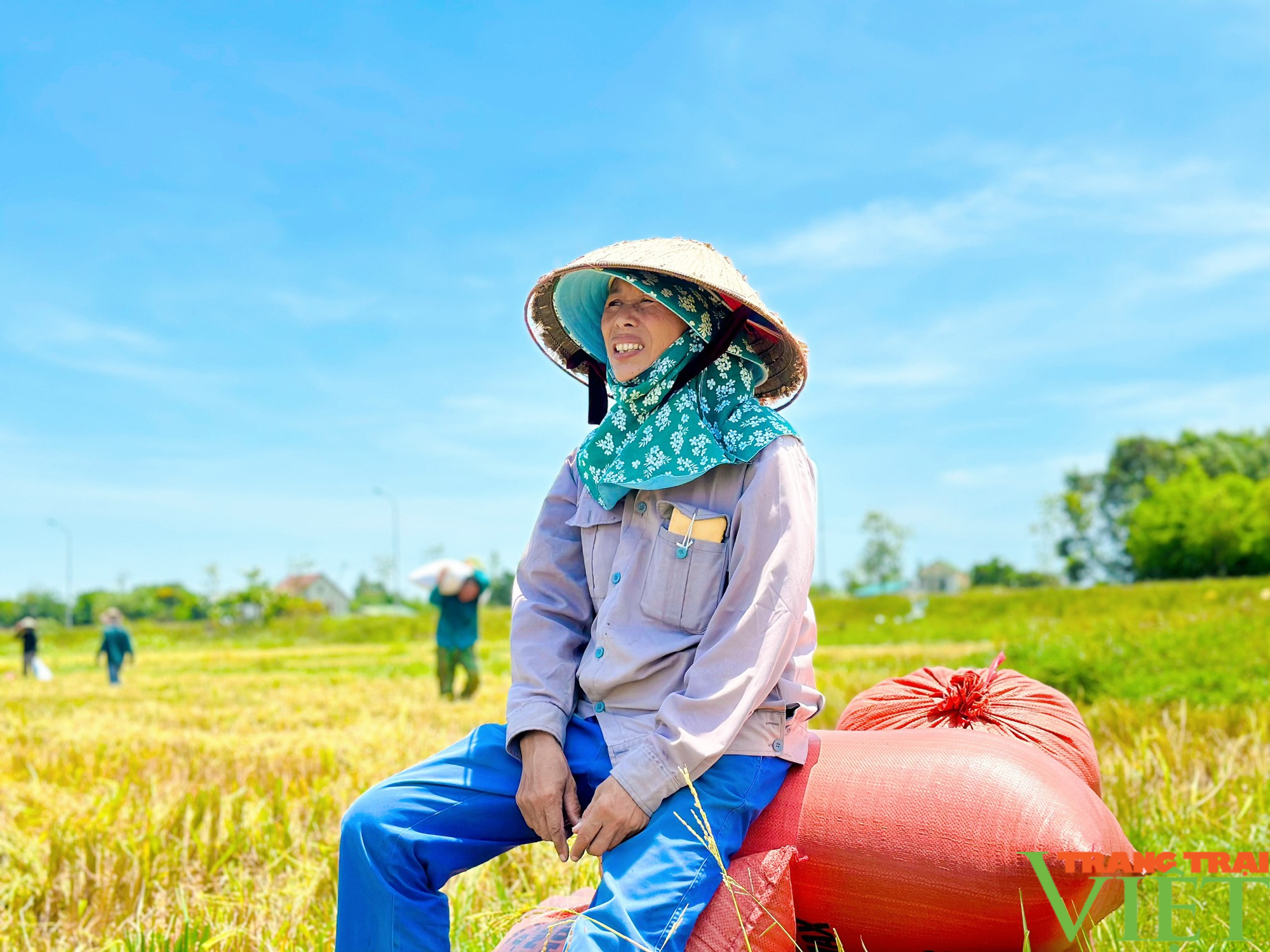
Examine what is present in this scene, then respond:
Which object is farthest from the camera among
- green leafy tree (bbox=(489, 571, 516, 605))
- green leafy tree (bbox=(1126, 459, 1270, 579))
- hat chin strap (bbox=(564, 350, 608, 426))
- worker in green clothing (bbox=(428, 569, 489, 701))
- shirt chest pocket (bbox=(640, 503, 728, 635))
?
green leafy tree (bbox=(489, 571, 516, 605))

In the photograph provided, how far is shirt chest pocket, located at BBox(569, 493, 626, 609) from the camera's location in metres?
2.61

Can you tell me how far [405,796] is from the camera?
7.57 feet

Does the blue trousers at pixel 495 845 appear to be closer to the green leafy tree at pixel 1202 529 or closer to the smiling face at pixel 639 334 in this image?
the smiling face at pixel 639 334

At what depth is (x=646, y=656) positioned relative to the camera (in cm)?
236

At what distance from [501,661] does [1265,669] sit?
548 inches

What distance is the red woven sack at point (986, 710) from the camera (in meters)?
2.81

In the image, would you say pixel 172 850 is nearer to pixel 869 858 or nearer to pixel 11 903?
pixel 11 903

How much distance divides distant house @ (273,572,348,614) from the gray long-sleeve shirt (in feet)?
323

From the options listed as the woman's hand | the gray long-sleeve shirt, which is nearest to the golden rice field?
the woman's hand

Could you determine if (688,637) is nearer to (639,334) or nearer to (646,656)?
(646,656)

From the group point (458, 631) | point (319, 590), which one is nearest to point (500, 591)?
point (319, 590)

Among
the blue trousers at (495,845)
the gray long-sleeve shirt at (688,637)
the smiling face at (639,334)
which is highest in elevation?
the smiling face at (639,334)

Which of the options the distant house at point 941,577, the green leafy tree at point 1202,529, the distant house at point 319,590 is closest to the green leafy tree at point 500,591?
the distant house at point 319,590

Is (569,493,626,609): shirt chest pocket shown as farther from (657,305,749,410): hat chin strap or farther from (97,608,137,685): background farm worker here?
(97,608,137,685): background farm worker
